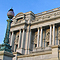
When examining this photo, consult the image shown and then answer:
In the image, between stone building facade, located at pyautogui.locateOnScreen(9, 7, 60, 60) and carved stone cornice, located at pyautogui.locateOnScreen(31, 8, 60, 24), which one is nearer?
stone building facade, located at pyautogui.locateOnScreen(9, 7, 60, 60)

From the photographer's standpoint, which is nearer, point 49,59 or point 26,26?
point 49,59

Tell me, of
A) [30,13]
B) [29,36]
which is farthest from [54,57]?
[30,13]

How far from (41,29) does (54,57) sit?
25536 mm

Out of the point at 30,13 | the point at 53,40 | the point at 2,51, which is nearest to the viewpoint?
the point at 2,51

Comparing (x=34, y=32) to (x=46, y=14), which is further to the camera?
(x=46, y=14)

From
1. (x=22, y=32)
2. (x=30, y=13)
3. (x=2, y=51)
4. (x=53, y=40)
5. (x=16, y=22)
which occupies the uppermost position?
(x=30, y=13)

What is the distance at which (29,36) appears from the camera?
40.6 m

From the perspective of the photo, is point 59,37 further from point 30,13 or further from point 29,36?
point 30,13

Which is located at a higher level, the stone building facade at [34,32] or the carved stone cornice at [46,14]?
the carved stone cornice at [46,14]

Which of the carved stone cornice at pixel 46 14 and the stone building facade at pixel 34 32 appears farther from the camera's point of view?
the carved stone cornice at pixel 46 14

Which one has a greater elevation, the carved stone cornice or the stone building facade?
the carved stone cornice

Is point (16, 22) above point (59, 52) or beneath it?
above

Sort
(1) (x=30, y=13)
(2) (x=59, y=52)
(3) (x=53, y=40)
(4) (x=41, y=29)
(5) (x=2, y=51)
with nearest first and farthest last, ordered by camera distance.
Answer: (5) (x=2, y=51) → (2) (x=59, y=52) → (3) (x=53, y=40) → (4) (x=41, y=29) → (1) (x=30, y=13)

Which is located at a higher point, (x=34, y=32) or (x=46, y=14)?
(x=46, y=14)
